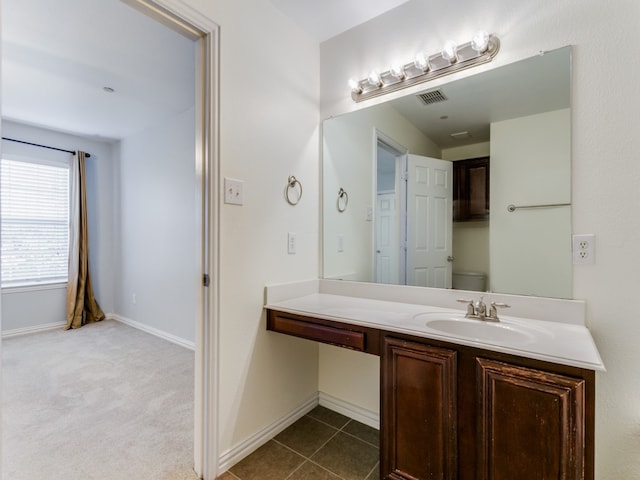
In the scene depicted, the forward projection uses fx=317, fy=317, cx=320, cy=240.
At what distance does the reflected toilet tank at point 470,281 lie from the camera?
1.62 m

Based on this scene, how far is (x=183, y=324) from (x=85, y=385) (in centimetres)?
103

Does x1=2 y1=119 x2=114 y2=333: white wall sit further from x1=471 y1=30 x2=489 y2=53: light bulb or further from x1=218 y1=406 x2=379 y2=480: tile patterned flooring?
x1=471 y1=30 x2=489 y2=53: light bulb

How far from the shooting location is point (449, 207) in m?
1.74

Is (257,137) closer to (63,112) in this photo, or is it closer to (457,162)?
(457,162)

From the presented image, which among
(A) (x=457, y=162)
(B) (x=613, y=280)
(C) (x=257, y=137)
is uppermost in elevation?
(C) (x=257, y=137)

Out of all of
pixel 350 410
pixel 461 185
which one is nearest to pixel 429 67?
pixel 461 185

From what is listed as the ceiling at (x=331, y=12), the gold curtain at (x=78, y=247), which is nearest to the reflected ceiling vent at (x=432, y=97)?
the ceiling at (x=331, y=12)

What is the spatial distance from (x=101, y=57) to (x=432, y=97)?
→ 2.35m

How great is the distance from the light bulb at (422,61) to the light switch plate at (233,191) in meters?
1.15

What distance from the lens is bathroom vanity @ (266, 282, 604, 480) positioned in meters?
0.98

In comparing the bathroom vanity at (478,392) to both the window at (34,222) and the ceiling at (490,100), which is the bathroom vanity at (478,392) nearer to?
the ceiling at (490,100)

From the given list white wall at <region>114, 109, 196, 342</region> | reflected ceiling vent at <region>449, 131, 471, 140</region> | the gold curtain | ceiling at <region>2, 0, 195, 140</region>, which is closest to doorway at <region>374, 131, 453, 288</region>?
reflected ceiling vent at <region>449, 131, 471, 140</region>

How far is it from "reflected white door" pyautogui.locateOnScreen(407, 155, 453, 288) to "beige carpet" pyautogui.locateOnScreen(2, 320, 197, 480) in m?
1.58

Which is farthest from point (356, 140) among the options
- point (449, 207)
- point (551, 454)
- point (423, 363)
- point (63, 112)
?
point (63, 112)
